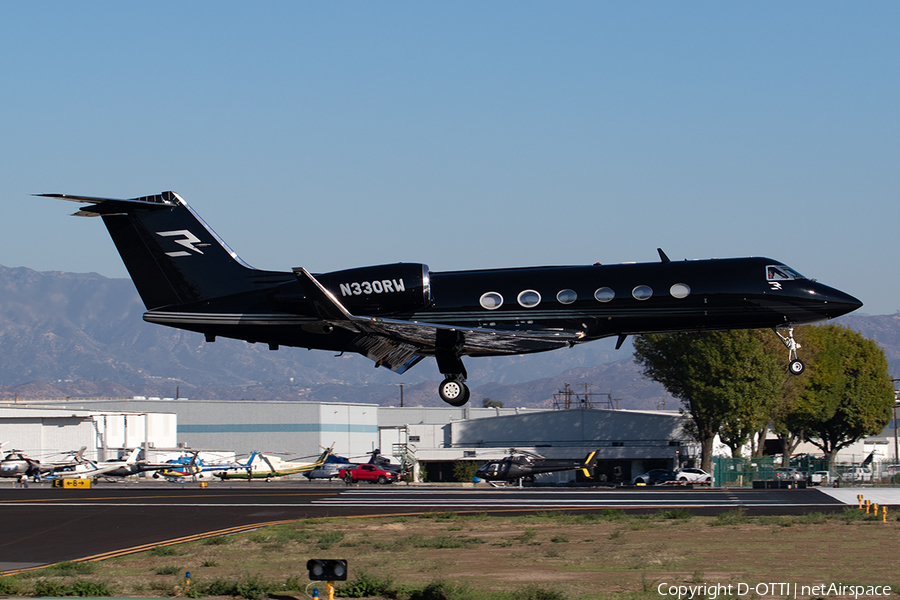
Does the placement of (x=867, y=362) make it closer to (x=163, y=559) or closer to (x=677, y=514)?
(x=677, y=514)

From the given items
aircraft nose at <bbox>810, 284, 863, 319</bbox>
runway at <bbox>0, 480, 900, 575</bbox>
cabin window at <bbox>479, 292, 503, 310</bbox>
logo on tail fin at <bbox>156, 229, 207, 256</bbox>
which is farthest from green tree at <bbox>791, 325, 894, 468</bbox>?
logo on tail fin at <bbox>156, 229, 207, 256</bbox>

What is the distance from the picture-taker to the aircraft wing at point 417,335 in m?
24.7

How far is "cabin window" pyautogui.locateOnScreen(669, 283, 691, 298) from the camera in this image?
25.5 m

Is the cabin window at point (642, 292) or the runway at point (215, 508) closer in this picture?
the cabin window at point (642, 292)

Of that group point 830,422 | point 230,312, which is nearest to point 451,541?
point 230,312

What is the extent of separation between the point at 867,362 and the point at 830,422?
21.4 feet

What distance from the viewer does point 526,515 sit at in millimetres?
32656

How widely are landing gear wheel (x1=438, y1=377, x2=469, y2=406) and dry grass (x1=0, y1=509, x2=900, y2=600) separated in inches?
146

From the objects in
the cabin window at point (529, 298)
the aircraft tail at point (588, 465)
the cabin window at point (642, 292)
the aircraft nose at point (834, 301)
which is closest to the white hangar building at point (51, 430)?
the aircraft tail at point (588, 465)

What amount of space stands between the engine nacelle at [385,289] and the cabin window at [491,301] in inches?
58.7

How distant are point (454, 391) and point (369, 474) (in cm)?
4306

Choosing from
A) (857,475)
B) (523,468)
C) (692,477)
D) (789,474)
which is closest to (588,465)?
(523,468)

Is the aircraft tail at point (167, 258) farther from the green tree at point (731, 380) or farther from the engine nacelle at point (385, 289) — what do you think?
the green tree at point (731, 380)

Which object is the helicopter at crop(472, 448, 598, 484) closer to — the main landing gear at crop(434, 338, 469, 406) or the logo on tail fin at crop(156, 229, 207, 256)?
the main landing gear at crop(434, 338, 469, 406)
